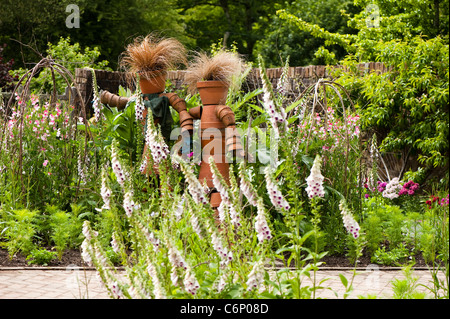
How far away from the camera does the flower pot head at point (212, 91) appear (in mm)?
5148

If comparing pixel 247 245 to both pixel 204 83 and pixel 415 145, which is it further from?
pixel 415 145

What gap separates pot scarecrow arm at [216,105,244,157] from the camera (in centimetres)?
490

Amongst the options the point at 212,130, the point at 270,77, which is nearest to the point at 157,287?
the point at 212,130

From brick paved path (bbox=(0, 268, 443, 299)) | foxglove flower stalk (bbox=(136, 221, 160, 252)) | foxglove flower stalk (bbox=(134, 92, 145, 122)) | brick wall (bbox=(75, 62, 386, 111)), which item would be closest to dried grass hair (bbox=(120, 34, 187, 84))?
foxglove flower stalk (bbox=(134, 92, 145, 122))

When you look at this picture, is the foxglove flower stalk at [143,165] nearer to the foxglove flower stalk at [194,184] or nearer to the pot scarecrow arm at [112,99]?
the pot scarecrow arm at [112,99]

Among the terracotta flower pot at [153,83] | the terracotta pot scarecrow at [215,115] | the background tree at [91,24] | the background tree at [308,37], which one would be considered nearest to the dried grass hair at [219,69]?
the terracotta pot scarecrow at [215,115]

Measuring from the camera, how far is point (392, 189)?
7.36 meters

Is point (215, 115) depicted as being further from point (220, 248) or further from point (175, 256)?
point (175, 256)

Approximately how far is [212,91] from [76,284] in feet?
6.75

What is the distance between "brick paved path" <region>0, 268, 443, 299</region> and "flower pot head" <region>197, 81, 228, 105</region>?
1738 mm

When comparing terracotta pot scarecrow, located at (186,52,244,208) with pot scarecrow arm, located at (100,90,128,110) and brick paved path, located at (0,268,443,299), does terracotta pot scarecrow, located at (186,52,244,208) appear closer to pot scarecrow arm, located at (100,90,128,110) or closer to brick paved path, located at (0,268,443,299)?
pot scarecrow arm, located at (100,90,128,110)

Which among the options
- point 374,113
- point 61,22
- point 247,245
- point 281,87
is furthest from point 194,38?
point 247,245

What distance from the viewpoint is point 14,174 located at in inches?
211
